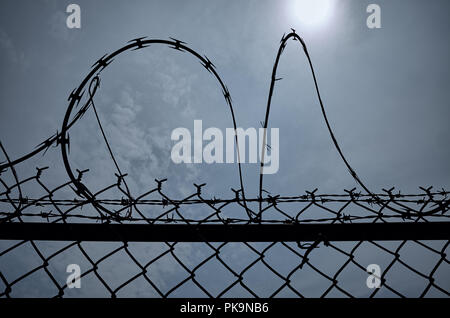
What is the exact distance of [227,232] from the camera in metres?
1.39

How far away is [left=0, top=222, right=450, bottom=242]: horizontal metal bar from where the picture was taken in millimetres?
1364

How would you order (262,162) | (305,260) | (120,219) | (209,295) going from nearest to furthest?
(209,295), (305,260), (120,219), (262,162)

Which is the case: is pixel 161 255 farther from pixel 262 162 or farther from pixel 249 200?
pixel 262 162

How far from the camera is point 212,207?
172 cm

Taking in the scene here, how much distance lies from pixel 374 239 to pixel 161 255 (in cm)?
112

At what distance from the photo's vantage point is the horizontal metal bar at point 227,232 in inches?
53.7
